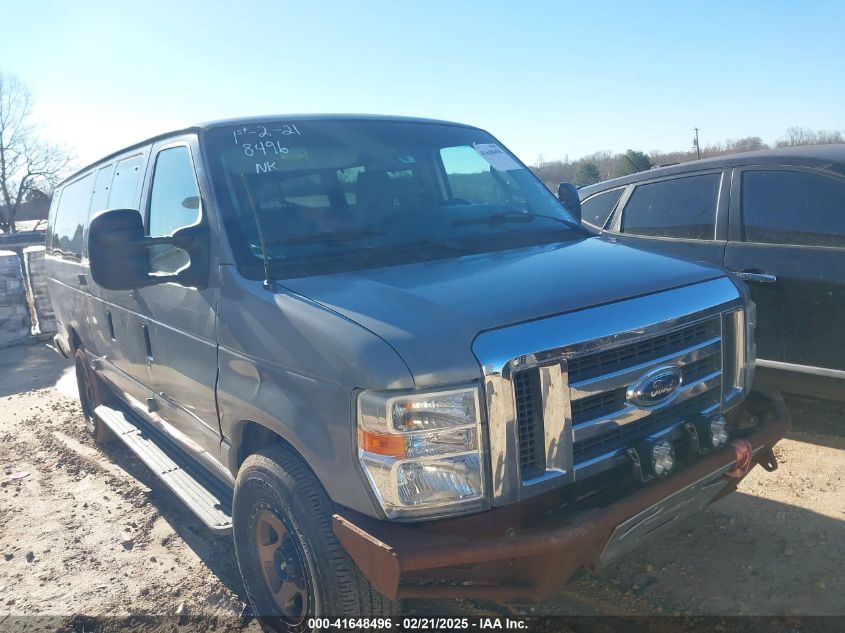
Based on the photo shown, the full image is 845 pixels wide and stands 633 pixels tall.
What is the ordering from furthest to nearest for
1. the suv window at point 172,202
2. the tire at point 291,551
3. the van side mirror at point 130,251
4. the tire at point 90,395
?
the tire at point 90,395 → the suv window at point 172,202 → the van side mirror at point 130,251 → the tire at point 291,551

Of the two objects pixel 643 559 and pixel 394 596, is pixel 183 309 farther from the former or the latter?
pixel 643 559

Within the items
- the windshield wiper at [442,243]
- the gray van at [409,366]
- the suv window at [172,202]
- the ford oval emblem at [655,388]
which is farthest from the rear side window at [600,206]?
the suv window at [172,202]

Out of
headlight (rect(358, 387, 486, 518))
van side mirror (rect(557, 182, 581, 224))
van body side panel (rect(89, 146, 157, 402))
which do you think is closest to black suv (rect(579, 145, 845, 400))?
van side mirror (rect(557, 182, 581, 224))

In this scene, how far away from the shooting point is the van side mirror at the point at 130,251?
9.28 feet

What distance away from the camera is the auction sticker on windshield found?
12.9ft

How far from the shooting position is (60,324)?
643 centimetres

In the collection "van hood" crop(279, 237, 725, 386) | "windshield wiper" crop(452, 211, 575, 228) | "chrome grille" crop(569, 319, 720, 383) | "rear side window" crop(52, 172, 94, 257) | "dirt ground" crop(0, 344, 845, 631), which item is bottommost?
"dirt ground" crop(0, 344, 845, 631)

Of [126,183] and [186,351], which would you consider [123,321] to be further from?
[186,351]

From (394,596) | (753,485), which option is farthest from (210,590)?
(753,485)

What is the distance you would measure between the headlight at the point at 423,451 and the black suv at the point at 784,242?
270cm

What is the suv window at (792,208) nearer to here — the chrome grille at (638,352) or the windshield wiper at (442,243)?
the chrome grille at (638,352)

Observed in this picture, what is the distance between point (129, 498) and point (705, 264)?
4.06 metres

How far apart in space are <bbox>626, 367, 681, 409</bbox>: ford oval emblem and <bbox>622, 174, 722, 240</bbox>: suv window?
2.68m

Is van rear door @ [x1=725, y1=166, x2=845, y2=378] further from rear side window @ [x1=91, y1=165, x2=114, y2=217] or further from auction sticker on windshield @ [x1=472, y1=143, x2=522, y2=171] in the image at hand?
rear side window @ [x1=91, y1=165, x2=114, y2=217]
